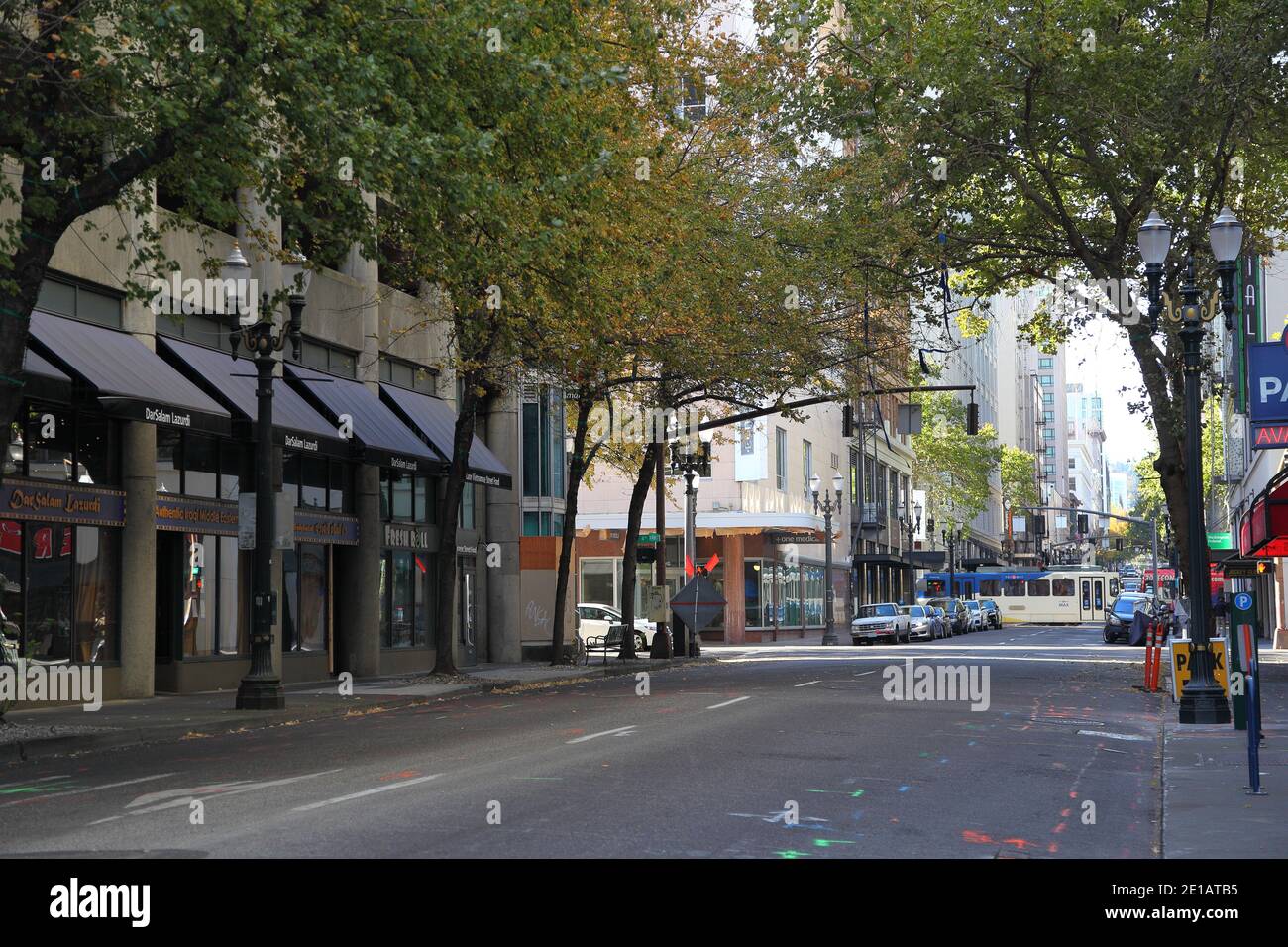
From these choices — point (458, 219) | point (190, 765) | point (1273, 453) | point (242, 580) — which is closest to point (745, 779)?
point (190, 765)

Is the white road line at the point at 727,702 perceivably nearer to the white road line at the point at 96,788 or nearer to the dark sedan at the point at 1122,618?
the white road line at the point at 96,788

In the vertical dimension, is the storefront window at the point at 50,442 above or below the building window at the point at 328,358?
below

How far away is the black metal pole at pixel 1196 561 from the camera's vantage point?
1950 cm

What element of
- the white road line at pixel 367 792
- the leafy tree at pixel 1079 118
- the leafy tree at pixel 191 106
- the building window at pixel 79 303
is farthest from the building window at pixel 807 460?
the white road line at pixel 367 792

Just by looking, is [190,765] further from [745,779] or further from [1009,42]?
[1009,42]

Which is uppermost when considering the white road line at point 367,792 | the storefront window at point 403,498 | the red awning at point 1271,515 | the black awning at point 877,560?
the storefront window at point 403,498

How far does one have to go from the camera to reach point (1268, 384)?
18.1 metres

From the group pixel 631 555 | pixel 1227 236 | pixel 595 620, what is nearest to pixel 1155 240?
pixel 1227 236

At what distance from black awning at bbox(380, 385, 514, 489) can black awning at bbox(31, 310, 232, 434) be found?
26.8 ft

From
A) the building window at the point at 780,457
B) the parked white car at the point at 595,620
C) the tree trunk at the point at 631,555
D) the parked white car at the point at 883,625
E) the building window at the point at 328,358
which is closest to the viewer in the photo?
the building window at the point at 328,358

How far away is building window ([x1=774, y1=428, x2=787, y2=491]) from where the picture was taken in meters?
66.2

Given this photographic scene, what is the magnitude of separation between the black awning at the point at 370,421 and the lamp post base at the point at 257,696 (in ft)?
23.5

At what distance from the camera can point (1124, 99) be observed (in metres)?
28.0
